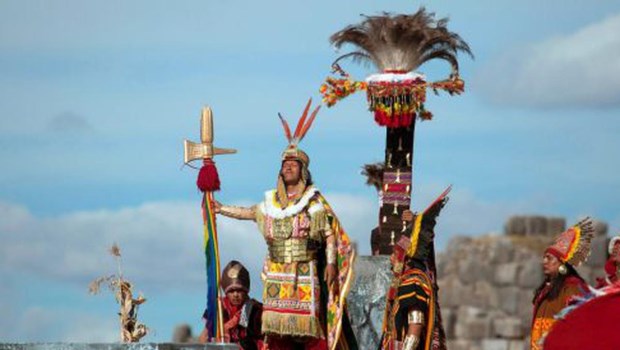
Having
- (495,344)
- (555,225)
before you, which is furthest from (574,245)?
(555,225)

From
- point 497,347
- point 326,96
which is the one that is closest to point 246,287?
point 326,96

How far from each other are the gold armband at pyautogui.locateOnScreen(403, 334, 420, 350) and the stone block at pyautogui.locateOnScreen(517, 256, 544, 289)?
69.7 feet

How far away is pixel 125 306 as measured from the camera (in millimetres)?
15008

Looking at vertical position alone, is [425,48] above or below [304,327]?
above

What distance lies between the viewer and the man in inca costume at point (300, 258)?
54.3 ft

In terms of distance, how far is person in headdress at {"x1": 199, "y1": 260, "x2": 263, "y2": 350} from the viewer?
17.0 meters

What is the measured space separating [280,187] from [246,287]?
3.28 feet

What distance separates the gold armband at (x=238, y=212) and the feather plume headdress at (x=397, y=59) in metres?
1.26

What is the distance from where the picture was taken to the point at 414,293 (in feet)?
52.3

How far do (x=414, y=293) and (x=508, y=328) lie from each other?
67.4ft

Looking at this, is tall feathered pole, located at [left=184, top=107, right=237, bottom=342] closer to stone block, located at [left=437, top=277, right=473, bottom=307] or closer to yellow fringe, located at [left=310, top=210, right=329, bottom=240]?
yellow fringe, located at [left=310, top=210, right=329, bottom=240]

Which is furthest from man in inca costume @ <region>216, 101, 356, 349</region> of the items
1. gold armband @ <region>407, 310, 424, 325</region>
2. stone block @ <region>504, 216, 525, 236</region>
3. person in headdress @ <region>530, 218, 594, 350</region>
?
stone block @ <region>504, 216, 525, 236</region>

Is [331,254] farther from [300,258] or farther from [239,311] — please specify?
[239,311]

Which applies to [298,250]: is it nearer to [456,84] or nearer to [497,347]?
[456,84]
